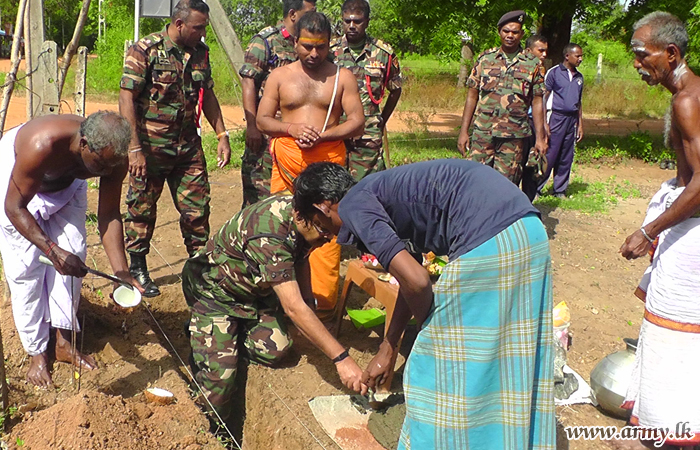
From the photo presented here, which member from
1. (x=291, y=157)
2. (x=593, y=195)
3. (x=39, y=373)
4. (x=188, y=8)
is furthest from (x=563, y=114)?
(x=39, y=373)

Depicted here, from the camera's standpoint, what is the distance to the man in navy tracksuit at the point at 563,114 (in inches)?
334

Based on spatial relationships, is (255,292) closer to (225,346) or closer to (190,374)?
(225,346)

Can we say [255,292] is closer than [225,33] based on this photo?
Yes

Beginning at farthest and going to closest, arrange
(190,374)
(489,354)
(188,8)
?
(188,8) → (190,374) → (489,354)

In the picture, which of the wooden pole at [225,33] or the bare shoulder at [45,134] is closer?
the bare shoulder at [45,134]

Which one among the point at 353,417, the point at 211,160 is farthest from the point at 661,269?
the point at 211,160

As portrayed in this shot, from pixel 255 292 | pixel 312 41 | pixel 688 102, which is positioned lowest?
pixel 255 292

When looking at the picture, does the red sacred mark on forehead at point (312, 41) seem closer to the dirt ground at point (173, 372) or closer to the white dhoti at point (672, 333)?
the dirt ground at point (173, 372)

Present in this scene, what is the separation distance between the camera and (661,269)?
3180 millimetres

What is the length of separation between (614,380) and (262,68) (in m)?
3.52

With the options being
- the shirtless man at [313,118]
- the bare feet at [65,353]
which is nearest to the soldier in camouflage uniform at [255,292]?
the shirtless man at [313,118]

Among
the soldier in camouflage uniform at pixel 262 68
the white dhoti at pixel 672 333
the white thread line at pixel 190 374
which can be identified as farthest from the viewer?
the soldier in camouflage uniform at pixel 262 68

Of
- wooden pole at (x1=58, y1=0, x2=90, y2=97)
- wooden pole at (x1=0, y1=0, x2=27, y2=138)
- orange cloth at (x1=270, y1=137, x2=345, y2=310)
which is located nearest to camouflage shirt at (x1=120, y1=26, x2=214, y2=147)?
wooden pole at (x1=58, y1=0, x2=90, y2=97)

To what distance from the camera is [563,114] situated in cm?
856
